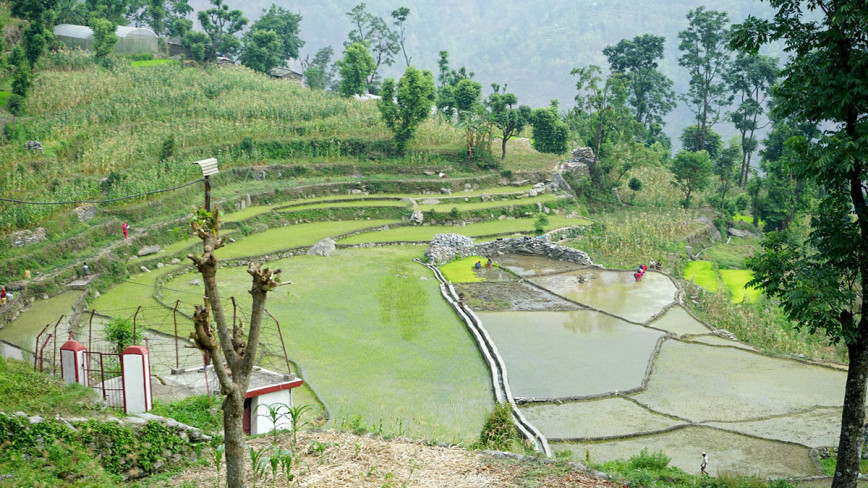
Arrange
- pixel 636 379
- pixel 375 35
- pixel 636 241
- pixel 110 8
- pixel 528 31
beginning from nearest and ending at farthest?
pixel 636 379 → pixel 636 241 → pixel 110 8 → pixel 375 35 → pixel 528 31

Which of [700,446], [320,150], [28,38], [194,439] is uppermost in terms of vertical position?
[28,38]

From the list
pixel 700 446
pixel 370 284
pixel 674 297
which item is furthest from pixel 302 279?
pixel 700 446

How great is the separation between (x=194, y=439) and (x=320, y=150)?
89.7 ft

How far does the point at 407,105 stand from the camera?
3697cm

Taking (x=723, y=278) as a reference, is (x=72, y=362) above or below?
above

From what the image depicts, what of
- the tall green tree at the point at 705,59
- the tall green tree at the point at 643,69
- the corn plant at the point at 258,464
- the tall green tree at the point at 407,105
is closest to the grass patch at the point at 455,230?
the tall green tree at the point at 407,105

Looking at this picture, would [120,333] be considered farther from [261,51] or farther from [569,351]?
[261,51]

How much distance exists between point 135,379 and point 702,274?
74.1ft

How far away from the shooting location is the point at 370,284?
22.3 meters

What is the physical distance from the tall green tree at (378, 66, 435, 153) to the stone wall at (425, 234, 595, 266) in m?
11.4

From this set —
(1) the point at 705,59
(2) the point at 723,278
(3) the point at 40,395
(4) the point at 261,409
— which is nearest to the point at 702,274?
(2) the point at 723,278

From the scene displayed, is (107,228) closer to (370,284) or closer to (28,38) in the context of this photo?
(370,284)

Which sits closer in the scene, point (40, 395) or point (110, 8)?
point (40, 395)

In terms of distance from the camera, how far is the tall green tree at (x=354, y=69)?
4378 cm
